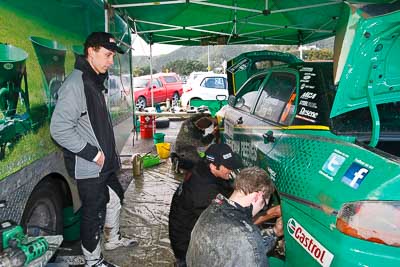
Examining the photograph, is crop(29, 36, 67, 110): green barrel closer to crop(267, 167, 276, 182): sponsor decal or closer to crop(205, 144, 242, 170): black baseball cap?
crop(205, 144, 242, 170): black baseball cap

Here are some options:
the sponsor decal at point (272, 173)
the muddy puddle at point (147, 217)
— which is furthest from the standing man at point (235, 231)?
the muddy puddle at point (147, 217)

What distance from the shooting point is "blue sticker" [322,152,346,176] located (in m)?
1.90

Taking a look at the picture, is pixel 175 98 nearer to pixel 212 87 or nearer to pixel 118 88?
pixel 212 87

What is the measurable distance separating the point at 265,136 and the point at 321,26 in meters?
5.93

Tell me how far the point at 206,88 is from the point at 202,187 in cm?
1299

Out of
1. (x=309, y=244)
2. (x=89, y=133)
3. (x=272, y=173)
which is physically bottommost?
(x=309, y=244)

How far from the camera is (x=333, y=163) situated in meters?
1.94

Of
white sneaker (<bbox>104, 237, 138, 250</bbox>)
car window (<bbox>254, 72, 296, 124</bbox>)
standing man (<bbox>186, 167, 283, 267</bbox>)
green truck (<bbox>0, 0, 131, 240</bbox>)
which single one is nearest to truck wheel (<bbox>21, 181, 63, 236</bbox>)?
green truck (<bbox>0, 0, 131, 240</bbox>)

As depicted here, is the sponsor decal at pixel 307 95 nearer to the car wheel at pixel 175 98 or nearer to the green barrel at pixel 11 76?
the green barrel at pixel 11 76

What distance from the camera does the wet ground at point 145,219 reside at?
339cm

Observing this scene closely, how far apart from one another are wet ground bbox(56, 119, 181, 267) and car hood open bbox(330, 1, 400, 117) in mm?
2076

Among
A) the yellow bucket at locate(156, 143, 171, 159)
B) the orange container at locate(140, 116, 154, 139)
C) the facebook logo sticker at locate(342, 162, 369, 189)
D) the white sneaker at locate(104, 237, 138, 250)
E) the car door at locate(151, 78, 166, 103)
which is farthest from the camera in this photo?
the car door at locate(151, 78, 166, 103)

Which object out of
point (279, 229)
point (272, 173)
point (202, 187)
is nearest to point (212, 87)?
point (272, 173)

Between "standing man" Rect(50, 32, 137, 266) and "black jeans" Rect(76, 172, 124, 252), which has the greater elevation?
"standing man" Rect(50, 32, 137, 266)
